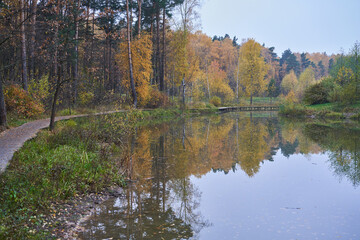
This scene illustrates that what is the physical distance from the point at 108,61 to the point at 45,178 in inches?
1186

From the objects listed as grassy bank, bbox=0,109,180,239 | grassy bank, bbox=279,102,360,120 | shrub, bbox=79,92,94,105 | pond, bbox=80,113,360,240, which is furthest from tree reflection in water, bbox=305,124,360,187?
shrub, bbox=79,92,94,105

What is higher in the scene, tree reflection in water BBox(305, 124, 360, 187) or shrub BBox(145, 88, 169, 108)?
shrub BBox(145, 88, 169, 108)

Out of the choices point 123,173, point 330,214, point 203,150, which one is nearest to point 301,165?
point 203,150

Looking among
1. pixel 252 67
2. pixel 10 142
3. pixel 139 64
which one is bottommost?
pixel 10 142

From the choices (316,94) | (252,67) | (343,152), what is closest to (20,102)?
(343,152)

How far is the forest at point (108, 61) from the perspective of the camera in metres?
11.0

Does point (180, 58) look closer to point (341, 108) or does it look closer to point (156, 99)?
Result: point (156, 99)

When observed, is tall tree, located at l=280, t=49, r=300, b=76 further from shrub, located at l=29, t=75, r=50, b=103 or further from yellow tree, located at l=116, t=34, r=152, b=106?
shrub, located at l=29, t=75, r=50, b=103

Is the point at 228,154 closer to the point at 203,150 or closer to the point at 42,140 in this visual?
the point at 203,150

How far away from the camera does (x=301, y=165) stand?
10.2m

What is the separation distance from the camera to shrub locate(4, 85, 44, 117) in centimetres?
1376

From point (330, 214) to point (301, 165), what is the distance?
15.0ft

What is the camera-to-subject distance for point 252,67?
151 ft

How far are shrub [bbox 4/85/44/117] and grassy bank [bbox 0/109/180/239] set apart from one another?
526 centimetres
